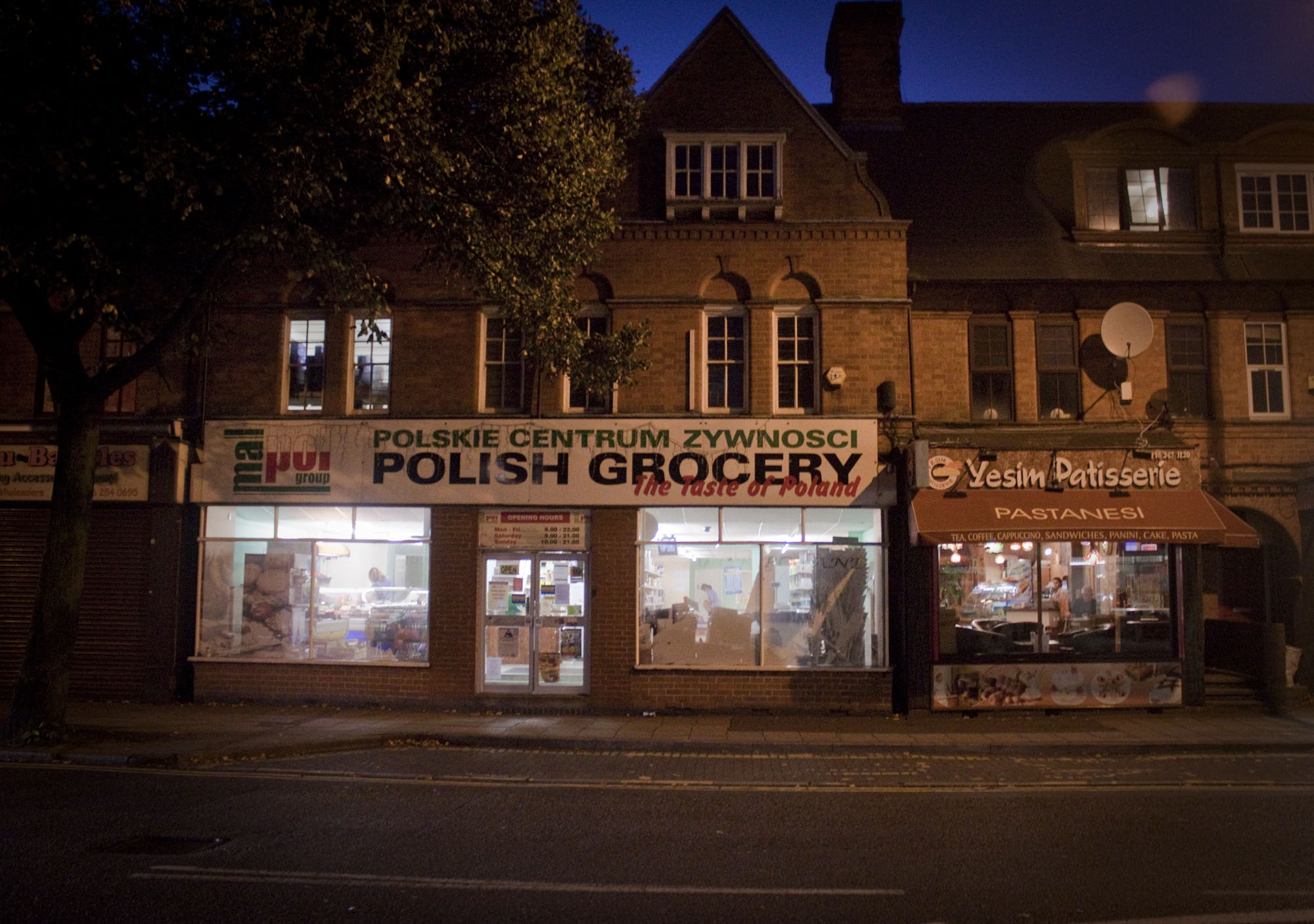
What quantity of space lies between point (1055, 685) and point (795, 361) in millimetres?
6453

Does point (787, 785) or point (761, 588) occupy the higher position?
point (761, 588)

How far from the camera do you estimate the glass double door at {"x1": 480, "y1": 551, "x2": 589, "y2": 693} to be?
50.0 feet

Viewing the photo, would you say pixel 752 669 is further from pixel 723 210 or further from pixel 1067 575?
pixel 723 210

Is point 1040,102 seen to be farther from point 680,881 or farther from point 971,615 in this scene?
point 680,881

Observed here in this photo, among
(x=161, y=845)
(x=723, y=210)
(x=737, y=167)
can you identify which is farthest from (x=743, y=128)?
(x=161, y=845)

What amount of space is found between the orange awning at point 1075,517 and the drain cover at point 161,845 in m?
10.0

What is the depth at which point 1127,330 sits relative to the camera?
15438 mm

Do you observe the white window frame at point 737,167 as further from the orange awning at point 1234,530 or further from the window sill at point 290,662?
the window sill at point 290,662

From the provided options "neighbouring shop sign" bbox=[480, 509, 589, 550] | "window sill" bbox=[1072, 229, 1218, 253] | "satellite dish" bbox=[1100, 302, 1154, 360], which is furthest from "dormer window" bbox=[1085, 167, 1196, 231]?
"neighbouring shop sign" bbox=[480, 509, 589, 550]

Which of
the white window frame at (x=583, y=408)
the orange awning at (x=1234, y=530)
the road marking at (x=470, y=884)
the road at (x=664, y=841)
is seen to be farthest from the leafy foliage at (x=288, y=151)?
the orange awning at (x=1234, y=530)

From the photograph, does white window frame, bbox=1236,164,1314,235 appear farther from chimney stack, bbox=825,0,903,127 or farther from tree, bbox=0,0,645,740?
tree, bbox=0,0,645,740

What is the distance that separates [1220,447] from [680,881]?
13515 mm

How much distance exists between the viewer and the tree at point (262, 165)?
10.5m

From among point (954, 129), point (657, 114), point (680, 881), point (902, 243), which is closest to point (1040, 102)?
point (954, 129)
